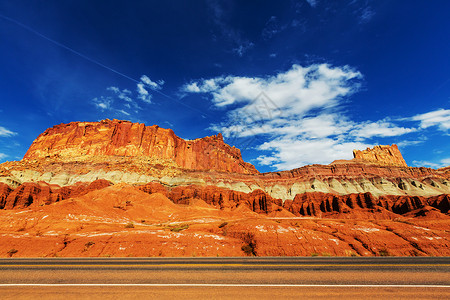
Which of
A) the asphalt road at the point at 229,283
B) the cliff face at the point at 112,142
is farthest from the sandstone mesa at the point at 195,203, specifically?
the asphalt road at the point at 229,283

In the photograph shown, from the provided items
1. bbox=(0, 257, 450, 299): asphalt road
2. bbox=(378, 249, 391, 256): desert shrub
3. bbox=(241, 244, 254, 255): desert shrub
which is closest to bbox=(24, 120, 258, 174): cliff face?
bbox=(241, 244, 254, 255): desert shrub

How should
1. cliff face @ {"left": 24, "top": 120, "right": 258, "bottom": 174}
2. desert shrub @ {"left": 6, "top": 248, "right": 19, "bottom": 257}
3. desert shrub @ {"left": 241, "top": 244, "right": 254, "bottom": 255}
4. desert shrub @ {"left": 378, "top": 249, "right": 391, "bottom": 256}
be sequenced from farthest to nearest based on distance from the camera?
1. cliff face @ {"left": 24, "top": 120, "right": 258, "bottom": 174}
2. desert shrub @ {"left": 378, "top": 249, "right": 391, "bottom": 256}
3. desert shrub @ {"left": 241, "top": 244, "right": 254, "bottom": 255}
4. desert shrub @ {"left": 6, "top": 248, "right": 19, "bottom": 257}

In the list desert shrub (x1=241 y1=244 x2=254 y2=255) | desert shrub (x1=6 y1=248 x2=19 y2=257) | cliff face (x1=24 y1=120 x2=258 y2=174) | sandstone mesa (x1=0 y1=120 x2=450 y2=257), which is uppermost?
cliff face (x1=24 y1=120 x2=258 y2=174)

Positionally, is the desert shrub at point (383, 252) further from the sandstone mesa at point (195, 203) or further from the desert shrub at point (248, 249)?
the desert shrub at point (248, 249)

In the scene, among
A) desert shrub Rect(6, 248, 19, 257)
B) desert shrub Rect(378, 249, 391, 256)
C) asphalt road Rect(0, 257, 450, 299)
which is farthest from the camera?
desert shrub Rect(378, 249, 391, 256)

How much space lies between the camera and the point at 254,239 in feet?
69.2

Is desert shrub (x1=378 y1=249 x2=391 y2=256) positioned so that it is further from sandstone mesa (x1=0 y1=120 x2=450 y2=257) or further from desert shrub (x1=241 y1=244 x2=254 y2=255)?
desert shrub (x1=241 y1=244 x2=254 y2=255)

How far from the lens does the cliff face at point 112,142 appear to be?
142 metres

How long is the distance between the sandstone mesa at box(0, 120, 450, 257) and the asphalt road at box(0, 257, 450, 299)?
8.84 m

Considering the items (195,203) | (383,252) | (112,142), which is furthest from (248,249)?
(112,142)

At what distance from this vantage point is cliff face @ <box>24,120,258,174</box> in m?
142

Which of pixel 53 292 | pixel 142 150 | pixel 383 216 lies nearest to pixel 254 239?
pixel 53 292

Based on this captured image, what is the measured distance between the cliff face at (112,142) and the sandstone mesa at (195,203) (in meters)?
0.82

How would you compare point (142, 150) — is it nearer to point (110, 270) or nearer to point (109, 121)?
→ point (109, 121)
